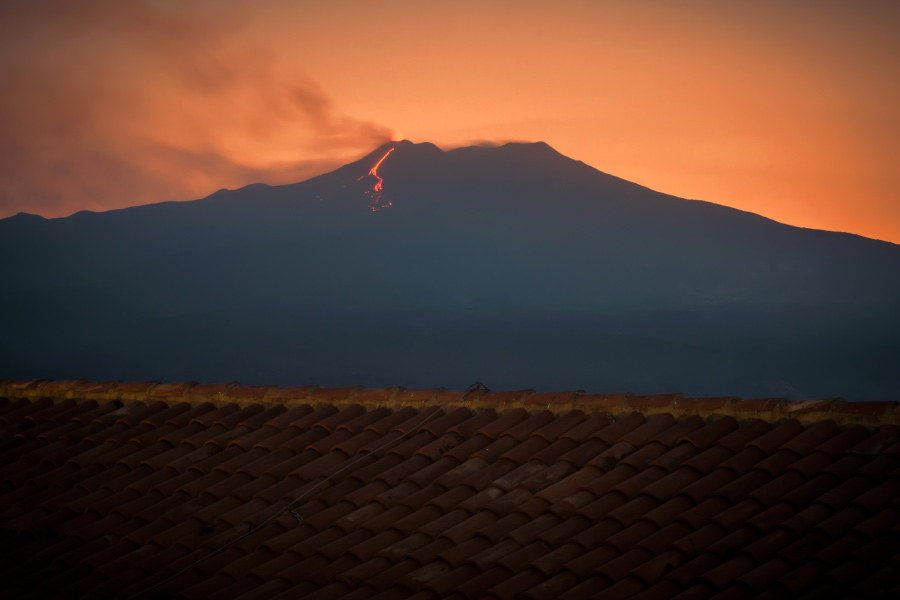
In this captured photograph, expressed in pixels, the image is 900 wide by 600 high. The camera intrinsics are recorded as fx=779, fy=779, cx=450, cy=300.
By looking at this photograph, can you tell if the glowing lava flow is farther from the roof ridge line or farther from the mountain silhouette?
the roof ridge line

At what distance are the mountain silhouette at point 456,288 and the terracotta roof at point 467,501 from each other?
8472cm

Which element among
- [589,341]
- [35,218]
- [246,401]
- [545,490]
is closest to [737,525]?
[545,490]

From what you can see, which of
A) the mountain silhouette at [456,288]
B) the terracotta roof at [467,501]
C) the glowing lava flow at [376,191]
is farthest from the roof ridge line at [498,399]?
the glowing lava flow at [376,191]

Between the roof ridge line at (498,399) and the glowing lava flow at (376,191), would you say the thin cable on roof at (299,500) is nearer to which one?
the roof ridge line at (498,399)

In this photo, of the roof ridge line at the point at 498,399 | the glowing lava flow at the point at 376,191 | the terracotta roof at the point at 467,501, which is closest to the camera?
the terracotta roof at the point at 467,501

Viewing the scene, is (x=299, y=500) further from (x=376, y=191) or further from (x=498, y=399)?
(x=376, y=191)

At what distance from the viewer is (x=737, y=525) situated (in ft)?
13.8

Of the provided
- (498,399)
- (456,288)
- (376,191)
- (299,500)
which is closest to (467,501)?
(299,500)

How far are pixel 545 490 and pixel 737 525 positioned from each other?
1.21 meters

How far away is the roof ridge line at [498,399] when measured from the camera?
520 centimetres

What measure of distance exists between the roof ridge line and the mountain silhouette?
8329 cm

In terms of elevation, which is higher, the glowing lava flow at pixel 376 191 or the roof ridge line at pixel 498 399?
the glowing lava flow at pixel 376 191

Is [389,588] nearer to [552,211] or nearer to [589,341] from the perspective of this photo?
[589,341]

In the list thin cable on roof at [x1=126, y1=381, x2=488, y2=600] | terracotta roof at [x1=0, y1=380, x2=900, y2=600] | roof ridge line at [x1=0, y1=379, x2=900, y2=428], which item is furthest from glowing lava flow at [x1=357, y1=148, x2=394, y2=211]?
thin cable on roof at [x1=126, y1=381, x2=488, y2=600]
